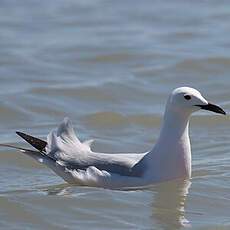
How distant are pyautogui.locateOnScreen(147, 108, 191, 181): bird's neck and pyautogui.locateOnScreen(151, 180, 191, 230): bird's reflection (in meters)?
0.07

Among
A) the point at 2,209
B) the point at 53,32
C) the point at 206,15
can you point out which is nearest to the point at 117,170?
the point at 2,209

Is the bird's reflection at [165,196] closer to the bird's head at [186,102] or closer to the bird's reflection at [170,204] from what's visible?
the bird's reflection at [170,204]

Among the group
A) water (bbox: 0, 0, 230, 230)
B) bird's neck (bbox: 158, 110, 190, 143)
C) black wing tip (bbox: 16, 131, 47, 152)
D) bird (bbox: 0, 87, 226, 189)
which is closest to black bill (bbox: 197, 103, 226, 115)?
bird (bbox: 0, 87, 226, 189)

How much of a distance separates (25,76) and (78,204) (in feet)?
15.9

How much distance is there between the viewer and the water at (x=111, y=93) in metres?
8.16

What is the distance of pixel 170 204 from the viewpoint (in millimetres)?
8391

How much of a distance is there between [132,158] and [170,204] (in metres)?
0.57

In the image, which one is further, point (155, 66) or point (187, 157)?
point (155, 66)

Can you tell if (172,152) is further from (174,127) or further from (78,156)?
(78,156)

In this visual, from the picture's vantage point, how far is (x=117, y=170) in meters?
8.56

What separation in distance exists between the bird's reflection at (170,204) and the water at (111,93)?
0.04ft

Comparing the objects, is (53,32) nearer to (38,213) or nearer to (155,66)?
(155,66)

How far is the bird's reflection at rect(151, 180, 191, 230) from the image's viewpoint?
7855 millimetres

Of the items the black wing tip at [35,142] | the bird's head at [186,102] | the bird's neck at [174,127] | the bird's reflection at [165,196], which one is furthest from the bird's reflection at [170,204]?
the black wing tip at [35,142]
